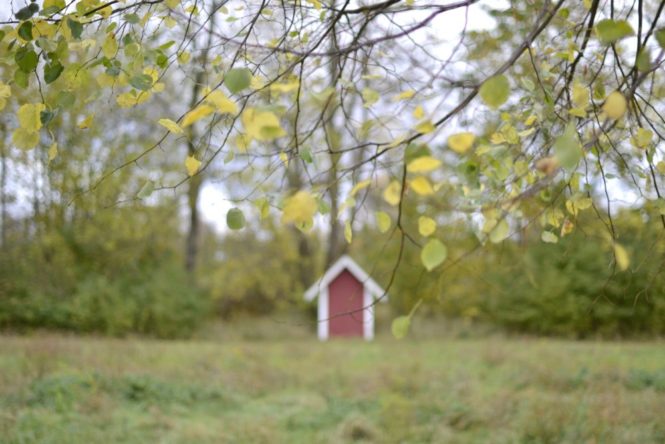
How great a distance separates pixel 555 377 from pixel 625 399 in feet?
4.07

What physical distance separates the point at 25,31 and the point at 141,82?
0.41m

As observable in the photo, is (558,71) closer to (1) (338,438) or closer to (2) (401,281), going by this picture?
(1) (338,438)

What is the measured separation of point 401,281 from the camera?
14680mm

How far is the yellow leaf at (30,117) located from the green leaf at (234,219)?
0.69 metres

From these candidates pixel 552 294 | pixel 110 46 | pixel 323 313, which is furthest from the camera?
pixel 323 313

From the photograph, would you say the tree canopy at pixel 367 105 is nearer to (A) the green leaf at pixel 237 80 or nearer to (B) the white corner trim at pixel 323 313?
(A) the green leaf at pixel 237 80

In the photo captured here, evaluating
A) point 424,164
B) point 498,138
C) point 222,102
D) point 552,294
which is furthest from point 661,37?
point 552,294

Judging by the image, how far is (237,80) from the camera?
1.43 metres

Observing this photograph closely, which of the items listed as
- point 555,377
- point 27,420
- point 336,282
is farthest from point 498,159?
point 336,282

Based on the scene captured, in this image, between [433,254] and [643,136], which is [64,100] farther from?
[643,136]

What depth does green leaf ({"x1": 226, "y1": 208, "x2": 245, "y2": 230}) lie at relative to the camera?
1.77 m

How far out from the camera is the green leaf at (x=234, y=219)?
177cm

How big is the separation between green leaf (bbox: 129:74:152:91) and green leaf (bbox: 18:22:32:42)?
13.9 inches

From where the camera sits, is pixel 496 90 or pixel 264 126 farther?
pixel 496 90
